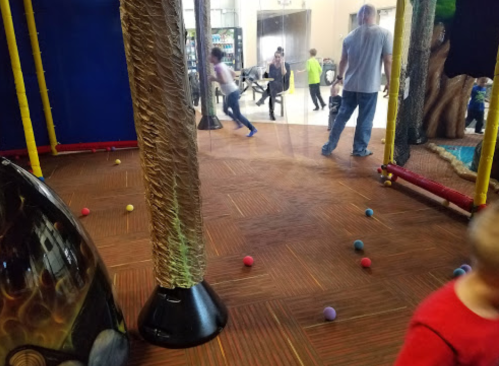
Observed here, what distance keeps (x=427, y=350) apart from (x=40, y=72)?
521cm

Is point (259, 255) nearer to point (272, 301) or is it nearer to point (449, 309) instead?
point (272, 301)

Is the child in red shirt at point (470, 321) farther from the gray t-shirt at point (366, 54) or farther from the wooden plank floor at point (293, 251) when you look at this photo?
the gray t-shirt at point (366, 54)

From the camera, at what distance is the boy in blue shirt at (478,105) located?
5758 millimetres

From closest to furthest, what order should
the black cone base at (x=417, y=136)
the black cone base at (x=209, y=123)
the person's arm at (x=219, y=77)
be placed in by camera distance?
the black cone base at (x=417, y=136)
the person's arm at (x=219, y=77)
the black cone base at (x=209, y=123)

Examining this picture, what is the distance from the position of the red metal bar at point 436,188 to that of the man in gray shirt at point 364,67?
106cm

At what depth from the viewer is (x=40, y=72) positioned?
4.82m

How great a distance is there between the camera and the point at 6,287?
1270 mm

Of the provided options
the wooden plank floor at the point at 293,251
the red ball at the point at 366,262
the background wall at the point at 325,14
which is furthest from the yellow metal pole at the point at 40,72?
the red ball at the point at 366,262

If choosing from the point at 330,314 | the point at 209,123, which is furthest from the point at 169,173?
the point at 209,123

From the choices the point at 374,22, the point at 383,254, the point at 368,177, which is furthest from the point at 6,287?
the point at 374,22

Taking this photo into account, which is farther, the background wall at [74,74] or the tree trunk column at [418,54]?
the background wall at [74,74]

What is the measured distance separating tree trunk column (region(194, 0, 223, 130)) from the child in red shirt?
5.65m

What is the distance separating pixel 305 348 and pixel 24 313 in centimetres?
112

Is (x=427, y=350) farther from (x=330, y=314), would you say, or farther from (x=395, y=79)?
(x=395, y=79)
